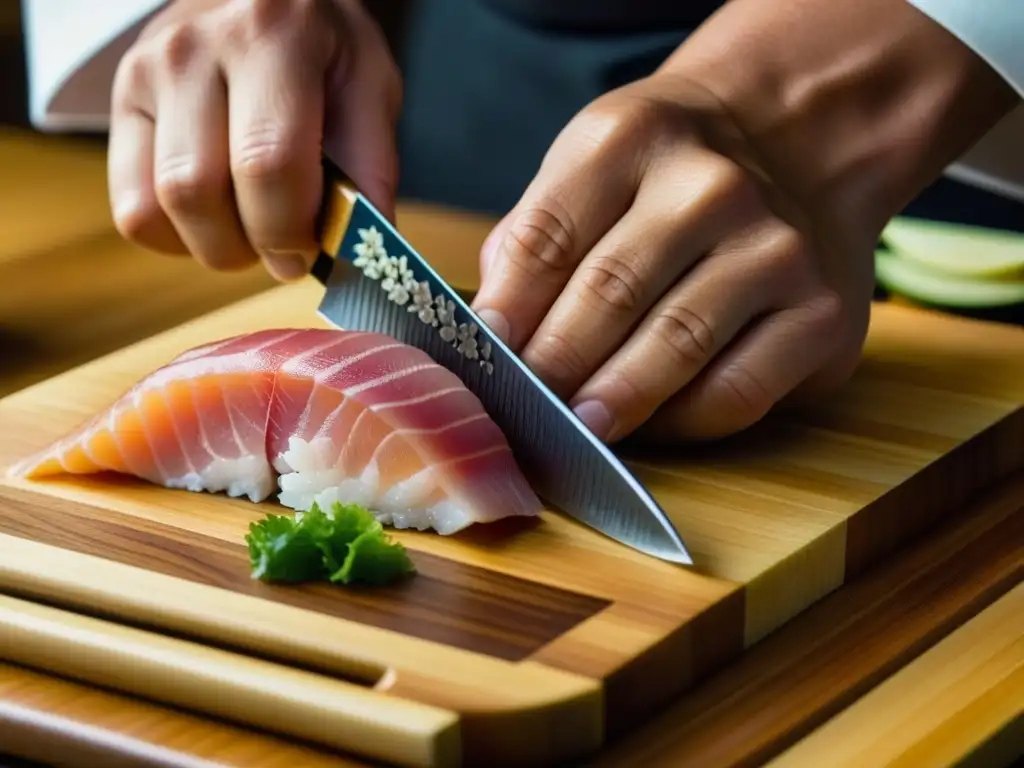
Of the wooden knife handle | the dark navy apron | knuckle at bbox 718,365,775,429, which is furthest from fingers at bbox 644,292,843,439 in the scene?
the dark navy apron

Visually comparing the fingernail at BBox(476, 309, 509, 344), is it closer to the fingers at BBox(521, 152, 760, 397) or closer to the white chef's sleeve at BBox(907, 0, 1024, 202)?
the fingers at BBox(521, 152, 760, 397)

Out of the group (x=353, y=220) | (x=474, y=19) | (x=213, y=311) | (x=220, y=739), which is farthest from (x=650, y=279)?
(x=474, y=19)

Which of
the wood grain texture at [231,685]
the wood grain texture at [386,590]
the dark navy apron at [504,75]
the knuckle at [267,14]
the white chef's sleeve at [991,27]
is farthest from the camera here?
the dark navy apron at [504,75]

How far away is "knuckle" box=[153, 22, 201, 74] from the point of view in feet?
6.42

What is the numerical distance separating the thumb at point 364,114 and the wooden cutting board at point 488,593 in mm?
427

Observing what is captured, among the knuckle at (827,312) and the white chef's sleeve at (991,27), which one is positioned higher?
the white chef's sleeve at (991,27)

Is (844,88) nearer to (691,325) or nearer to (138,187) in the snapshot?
(691,325)

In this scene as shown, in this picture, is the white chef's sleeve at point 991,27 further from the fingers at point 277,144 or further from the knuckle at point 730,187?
the fingers at point 277,144

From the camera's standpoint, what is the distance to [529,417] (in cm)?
163

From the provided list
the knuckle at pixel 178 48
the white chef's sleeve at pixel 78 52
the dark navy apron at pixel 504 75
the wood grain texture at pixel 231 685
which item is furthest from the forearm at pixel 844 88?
the white chef's sleeve at pixel 78 52

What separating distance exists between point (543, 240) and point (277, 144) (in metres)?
0.35

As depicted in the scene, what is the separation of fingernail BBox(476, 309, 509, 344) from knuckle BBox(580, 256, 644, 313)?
11cm

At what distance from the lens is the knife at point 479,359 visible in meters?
1.52

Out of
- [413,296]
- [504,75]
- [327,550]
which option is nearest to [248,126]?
[413,296]
